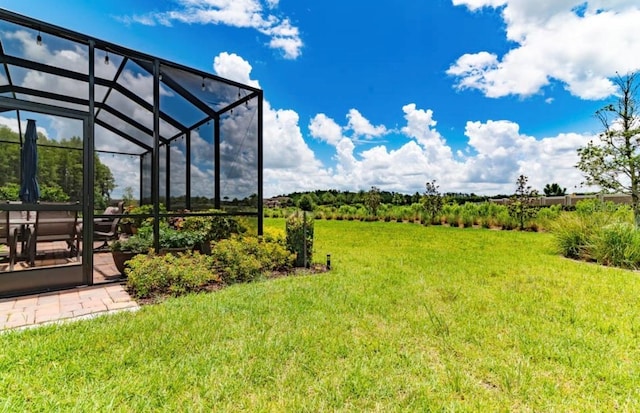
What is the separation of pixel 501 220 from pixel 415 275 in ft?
35.0

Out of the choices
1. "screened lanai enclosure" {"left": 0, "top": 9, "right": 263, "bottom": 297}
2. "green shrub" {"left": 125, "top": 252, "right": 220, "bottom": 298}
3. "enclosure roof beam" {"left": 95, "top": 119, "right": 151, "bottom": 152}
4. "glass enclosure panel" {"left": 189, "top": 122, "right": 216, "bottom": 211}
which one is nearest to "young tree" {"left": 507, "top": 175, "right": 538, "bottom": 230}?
"screened lanai enclosure" {"left": 0, "top": 9, "right": 263, "bottom": 297}

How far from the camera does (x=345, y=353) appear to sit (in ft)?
9.14

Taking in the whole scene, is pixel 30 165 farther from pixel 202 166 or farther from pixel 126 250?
pixel 202 166

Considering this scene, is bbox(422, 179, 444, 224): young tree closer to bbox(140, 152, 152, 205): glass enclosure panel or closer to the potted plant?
bbox(140, 152, 152, 205): glass enclosure panel

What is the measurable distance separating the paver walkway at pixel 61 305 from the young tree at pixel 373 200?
1652 centimetres

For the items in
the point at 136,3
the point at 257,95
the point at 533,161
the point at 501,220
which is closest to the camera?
the point at 136,3

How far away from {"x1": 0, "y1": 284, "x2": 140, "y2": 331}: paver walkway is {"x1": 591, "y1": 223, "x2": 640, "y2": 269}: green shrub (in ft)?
28.8

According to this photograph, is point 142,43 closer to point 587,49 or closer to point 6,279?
point 6,279

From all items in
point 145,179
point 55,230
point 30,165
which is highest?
point 145,179

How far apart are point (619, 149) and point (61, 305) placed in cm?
1230

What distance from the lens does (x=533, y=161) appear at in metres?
13.2

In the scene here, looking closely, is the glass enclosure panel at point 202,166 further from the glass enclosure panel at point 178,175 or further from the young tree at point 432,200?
the young tree at point 432,200

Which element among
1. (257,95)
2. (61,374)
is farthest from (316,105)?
(61,374)

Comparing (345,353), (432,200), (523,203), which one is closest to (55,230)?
(345,353)
